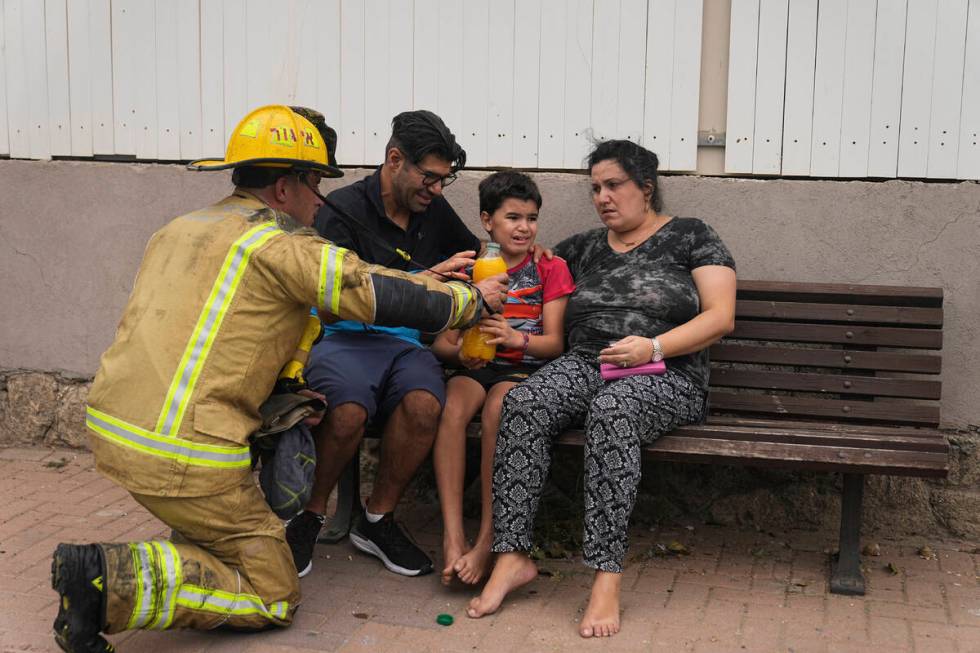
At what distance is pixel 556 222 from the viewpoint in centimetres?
498

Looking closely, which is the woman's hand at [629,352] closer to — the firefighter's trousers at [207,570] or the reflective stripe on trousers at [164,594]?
the firefighter's trousers at [207,570]

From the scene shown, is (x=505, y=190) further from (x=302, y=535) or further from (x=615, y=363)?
(x=302, y=535)

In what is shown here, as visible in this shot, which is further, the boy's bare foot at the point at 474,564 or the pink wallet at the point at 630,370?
the pink wallet at the point at 630,370

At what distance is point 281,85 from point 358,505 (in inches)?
79.2

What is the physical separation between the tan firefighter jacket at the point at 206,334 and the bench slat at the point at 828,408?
5.27 ft

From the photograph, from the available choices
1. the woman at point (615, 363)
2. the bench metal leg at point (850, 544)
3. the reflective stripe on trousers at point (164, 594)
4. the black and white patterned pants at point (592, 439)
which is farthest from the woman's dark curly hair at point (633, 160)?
the reflective stripe on trousers at point (164, 594)

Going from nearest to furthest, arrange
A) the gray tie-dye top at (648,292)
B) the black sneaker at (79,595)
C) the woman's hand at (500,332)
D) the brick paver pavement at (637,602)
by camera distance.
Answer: the black sneaker at (79,595) < the brick paver pavement at (637,602) < the woman's hand at (500,332) < the gray tie-dye top at (648,292)

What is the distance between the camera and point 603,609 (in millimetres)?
3674

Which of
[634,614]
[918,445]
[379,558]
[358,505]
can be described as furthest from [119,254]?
[918,445]

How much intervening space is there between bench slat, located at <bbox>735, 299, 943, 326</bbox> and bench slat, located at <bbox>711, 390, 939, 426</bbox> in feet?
1.06

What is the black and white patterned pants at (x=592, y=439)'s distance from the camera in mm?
3725

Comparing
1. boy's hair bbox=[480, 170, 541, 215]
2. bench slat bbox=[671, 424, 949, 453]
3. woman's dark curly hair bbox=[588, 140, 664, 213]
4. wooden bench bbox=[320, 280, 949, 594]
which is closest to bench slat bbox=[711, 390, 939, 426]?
wooden bench bbox=[320, 280, 949, 594]

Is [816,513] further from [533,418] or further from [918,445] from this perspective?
[533,418]

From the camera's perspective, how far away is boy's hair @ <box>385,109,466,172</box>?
4.25 m
